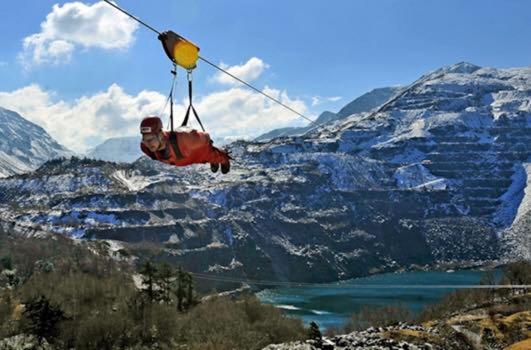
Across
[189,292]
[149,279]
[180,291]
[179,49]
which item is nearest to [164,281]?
[149,279]

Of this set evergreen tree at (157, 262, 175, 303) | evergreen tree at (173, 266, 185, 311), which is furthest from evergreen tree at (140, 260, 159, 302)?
evergreen tree at (173, 266, 185, 311)

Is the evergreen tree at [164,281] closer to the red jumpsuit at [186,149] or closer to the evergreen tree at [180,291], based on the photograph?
the evergreen tree at [180,291]

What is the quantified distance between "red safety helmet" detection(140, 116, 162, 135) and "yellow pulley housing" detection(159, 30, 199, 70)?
3.82 feet

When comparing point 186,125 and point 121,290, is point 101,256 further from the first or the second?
point 186,125

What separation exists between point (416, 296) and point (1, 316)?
15057 centimetres

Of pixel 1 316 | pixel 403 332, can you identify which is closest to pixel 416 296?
pixel 1 316

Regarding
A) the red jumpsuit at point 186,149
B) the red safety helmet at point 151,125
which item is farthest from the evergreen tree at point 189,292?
the red safety helmet at point 151,125

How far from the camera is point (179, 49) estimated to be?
1053cm

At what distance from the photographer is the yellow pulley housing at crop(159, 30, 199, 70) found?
409 inches

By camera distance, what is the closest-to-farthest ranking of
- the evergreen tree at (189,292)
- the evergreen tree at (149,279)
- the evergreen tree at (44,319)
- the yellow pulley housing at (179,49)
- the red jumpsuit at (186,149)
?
the yellow pulley housing at (179,49), the red jumpsuit at (186,149), the evergreen tree at (44,319), the evergreen tree at (149,279), the evergreen tree at (189,292)

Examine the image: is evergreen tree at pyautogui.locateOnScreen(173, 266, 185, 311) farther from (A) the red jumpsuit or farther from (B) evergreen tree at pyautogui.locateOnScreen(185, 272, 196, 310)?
(A) the red jumpsuit

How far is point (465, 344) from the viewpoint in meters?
31.0

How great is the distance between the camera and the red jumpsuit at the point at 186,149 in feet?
37.4

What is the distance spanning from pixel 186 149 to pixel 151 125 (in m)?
1.07
